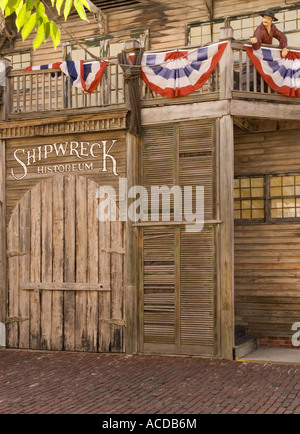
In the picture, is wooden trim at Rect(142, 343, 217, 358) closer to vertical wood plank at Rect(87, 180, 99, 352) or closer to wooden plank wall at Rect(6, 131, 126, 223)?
vertical wood plank at Rect(87, 180, 99, 352)

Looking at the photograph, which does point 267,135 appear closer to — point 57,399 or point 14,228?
point 14,228

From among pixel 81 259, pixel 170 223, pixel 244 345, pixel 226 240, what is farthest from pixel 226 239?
pixel 81 259

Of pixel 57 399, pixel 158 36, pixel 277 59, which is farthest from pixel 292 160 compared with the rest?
pixel 57 399

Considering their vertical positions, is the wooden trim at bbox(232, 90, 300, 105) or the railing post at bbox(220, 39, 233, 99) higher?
the railing post at bbox(220, 39, 233, 99)

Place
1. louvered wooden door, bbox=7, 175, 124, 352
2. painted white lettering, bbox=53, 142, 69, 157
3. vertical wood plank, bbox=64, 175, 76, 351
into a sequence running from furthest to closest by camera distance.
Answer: painted white lettering, bbox=53, 142, 69, 157, vertical wood plank, bbox=64, 175, 76, 351, louvered wooden door, bbox=7, 175, 124, 352

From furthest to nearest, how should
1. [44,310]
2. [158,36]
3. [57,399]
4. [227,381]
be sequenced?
[158,36], [44,310], [227,381], [57,399]

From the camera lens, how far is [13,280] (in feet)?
42.0

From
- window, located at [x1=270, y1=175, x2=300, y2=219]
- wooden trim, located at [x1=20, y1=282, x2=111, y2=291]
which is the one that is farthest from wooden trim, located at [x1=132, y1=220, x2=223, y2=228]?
window, located at [x1=270, y1=175, x2=300, y2=219]

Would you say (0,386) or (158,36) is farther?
(158,36)

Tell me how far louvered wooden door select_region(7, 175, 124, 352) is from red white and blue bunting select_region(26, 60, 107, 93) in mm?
1913

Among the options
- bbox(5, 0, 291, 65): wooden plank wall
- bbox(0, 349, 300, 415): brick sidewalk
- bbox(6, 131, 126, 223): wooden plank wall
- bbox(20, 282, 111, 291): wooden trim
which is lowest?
bbox(0, 349, 300, 415): brick sidewalk

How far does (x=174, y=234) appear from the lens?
11.6 m

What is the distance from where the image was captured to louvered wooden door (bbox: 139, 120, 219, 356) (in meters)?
11.2

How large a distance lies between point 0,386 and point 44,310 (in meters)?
3.20
